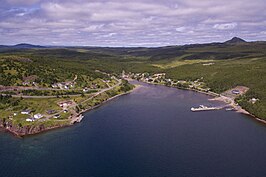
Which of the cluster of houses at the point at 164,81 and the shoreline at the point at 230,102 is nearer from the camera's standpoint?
the shoreline at the point at 230,102

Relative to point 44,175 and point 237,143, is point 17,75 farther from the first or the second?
point 237,143

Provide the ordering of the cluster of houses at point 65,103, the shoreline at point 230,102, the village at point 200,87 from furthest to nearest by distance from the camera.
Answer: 1. the village at point 200,87
2. the cluster of houses at point 65,103
3. the shoreline at point 230,102

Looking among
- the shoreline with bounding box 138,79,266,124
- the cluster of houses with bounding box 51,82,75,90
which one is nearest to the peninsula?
the cluster of houses with bounding box 51,82,75,90

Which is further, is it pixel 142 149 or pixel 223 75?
pixel 223 75

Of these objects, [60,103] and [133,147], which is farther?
[60,103]

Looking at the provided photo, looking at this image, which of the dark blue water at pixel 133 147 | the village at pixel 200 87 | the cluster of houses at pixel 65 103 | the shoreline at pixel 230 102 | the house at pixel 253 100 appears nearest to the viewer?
the dark blue water at pixel 133 147

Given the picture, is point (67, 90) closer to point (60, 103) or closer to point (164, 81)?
point (60, 103)

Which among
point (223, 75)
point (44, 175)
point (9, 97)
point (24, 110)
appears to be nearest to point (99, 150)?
point (44, 175)

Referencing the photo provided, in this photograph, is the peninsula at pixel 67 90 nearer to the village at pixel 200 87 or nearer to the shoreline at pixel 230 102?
the village at pixel 200 87

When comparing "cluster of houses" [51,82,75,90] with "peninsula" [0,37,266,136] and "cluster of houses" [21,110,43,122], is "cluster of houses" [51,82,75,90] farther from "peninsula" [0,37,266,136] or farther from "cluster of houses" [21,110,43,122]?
"cluster of houses" [21,110,43,122]

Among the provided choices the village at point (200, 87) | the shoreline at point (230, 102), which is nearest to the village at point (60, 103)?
the village at point (200, 87)

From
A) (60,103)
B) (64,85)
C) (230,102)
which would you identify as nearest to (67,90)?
(64,85)
